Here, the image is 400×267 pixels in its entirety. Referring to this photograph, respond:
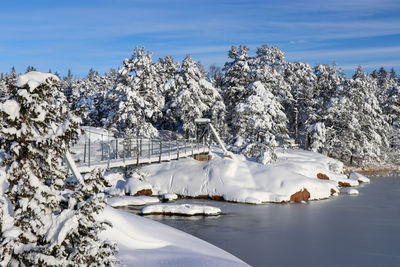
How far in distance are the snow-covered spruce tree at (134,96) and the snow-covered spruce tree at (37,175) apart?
2418 centimetres

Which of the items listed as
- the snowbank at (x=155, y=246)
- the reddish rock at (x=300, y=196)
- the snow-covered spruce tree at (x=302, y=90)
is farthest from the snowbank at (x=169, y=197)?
the snow-covered spruce tree at (x=302, y=90)

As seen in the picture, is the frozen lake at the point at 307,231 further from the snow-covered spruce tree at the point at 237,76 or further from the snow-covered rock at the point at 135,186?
the snow-covered spruce tree at the point at 237,76

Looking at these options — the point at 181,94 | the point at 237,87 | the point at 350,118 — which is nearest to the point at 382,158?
the point at 350,118

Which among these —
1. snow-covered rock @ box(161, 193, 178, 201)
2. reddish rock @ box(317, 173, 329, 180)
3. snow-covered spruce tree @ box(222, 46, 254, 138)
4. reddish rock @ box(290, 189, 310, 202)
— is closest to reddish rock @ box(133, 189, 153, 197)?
snow-covered rock @ box(161, 193, 178, 201)

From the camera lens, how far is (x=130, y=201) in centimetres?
1942

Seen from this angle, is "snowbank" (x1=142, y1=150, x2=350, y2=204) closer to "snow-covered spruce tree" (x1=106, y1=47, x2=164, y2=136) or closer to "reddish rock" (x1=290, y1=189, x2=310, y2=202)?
"reddish rock" (x1=290, y1=189, x2=310, y2=202)

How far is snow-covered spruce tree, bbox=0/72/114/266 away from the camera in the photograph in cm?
494

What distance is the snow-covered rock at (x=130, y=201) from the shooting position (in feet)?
61.6

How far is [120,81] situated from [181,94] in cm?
565

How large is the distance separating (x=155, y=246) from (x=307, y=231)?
804cm

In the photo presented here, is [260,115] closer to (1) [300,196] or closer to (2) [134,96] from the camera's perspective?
(1) [300,196]

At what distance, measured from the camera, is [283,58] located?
42.6 metres

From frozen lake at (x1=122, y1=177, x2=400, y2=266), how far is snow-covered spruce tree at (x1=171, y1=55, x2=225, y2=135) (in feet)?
49.2

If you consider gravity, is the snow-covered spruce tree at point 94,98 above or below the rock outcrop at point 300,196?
above
